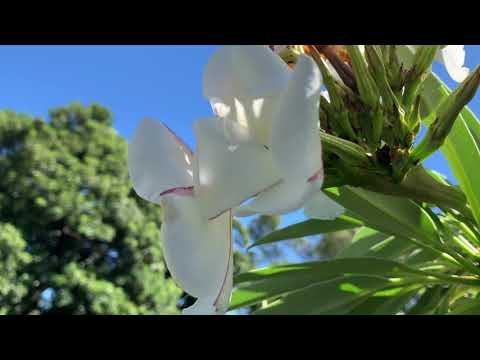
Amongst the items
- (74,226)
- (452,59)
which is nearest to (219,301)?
(452,59)

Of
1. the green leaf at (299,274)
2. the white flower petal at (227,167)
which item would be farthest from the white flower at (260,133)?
the green leaf at (299,274)

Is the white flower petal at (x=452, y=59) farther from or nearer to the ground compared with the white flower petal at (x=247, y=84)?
farther from the ground

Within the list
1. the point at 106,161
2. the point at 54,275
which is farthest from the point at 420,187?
the point at 106,161

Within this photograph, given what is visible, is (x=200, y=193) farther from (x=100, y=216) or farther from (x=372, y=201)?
(x=100, y=216)

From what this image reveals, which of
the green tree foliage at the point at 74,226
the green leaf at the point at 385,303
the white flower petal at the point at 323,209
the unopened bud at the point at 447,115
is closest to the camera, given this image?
the unopened bud at the point at 447,115

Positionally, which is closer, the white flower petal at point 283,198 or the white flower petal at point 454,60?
the white flower petal at point 283,198

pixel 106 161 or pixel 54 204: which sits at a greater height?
pixel 106 161

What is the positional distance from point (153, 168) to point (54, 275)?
5327 millimetres

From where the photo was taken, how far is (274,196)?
0.23 m

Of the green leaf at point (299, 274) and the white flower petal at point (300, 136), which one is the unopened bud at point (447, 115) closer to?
the white flower petal at point (300, 136)

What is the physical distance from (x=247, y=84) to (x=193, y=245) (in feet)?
0.28

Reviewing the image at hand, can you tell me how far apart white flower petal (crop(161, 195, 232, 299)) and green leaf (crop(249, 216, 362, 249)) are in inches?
19.1

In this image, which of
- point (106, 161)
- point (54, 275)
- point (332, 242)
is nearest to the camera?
point (54, 275)

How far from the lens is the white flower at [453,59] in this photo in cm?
36
